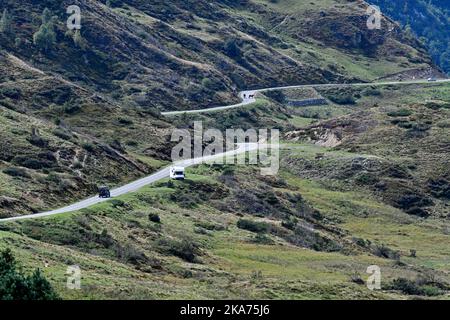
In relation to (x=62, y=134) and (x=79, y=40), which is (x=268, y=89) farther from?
(x=62, y=134)

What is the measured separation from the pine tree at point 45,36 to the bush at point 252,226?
2621 inches

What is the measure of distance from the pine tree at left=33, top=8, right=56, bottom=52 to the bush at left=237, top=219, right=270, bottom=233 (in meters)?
66.6

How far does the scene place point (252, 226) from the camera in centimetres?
7056

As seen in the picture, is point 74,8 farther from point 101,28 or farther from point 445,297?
point 445,297

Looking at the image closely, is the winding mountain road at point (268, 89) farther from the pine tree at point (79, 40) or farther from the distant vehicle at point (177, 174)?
the distant vehicle at point (177, 174)

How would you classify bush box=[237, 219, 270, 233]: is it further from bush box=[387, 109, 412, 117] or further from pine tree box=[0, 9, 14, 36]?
pine tree box=[0, 9, 14, 36]

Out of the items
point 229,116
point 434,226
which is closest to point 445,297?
point 434,226

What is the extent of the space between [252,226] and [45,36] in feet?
223

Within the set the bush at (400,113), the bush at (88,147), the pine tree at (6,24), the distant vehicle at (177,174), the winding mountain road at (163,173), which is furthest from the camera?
the pine tree at (6,24)

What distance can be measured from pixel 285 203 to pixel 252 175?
26.7 ft

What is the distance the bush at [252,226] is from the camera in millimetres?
70375

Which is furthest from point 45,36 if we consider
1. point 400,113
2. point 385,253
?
point 385,253

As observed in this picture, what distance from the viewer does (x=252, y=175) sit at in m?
91.8

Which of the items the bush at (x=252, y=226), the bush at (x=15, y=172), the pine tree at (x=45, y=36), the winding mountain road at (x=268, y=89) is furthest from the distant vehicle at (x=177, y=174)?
the pine tree at (x=45, y=36)
